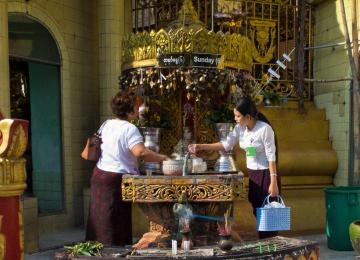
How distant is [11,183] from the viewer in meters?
2.37

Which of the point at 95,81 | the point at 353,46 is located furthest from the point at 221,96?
the point at 95,81

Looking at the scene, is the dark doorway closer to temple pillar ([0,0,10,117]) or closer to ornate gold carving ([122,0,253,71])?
temple pillar ([0,0,10,117])

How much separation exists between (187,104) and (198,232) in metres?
1.70

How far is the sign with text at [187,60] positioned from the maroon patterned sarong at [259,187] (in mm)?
1075

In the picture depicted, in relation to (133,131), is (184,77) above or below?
above

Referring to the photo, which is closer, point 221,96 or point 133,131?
point 133,131

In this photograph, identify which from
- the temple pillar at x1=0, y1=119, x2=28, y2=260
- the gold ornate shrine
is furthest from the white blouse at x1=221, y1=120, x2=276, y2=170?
the temple pillar at x1=0, y1=119, x2=28, y2=260

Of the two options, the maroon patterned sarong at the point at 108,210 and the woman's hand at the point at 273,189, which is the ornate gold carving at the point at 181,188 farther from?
the woman's hand at the point at 273,189

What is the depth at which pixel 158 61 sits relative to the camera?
15.1 feet

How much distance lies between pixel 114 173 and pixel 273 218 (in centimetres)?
139

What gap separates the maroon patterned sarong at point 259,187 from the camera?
4598 millimetres

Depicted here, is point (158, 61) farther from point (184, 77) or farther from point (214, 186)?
point (214, 186)

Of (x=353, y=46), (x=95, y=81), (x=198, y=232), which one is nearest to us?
(x=198, y=232)

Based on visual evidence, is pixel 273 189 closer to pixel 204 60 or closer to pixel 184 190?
pixel 184 190
